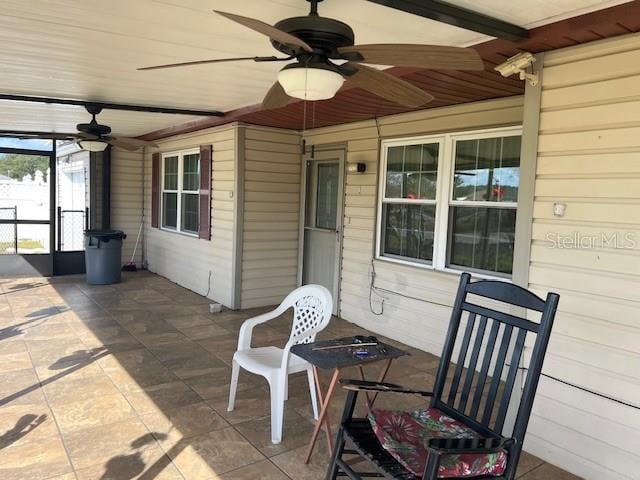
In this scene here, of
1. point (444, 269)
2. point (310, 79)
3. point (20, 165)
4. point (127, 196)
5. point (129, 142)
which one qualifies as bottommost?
point (444, 269)

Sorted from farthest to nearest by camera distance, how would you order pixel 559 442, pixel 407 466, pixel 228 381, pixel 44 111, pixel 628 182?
pixel 44 111 < pixel 228 381 < pixel 559 442 < pixel 628 182 < pixel 407 466

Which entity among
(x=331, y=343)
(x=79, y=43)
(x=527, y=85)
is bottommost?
(x=331, y=343)

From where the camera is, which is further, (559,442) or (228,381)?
(228,381)

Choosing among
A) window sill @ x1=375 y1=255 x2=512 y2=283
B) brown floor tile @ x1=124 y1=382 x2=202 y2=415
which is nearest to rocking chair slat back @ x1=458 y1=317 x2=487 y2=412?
window sill @ x1=375 y1=255 x2=512 y2=283

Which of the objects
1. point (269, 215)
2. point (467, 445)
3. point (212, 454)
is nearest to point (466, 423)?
point (467, 445)

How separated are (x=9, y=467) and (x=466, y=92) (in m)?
3.86

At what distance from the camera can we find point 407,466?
6.13ft

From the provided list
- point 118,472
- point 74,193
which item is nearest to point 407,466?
point 118,472

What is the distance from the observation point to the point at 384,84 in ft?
7.48

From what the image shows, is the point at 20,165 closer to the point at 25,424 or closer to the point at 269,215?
the point at 269,215

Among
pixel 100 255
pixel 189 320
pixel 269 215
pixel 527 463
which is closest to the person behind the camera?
pixel 527 463

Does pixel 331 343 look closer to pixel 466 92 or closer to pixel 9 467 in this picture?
pixel 9 467

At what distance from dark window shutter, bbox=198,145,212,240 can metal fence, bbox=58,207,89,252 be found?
2.84 m

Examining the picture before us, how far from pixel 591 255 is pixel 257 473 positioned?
2.09 meters
